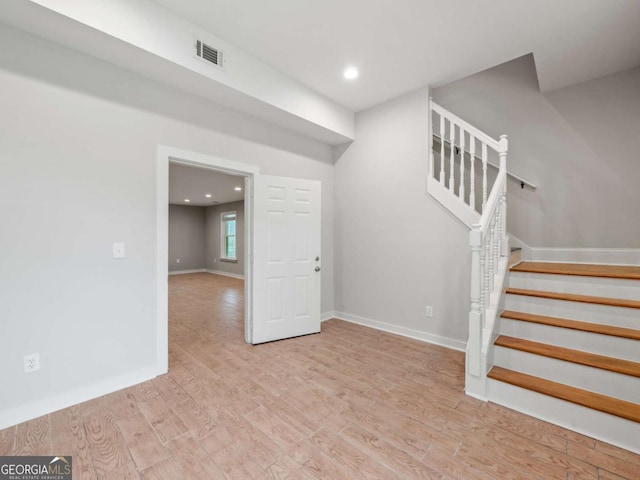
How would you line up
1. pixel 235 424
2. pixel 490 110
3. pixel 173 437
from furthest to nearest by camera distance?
pixel 490 110, pixel 235 424, pixel 173 437

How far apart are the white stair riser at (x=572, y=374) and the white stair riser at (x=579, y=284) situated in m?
0.76

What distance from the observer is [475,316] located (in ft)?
7.17

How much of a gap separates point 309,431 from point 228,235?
8.93m

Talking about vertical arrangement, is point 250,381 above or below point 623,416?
below

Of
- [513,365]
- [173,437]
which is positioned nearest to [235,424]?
[173,437]

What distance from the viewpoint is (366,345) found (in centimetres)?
329

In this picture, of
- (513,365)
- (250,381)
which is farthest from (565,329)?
(250,381)

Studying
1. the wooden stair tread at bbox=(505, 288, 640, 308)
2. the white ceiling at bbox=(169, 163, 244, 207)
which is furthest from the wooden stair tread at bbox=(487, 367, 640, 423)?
the white ceiling at bbox=(169, 163, 244, 207)

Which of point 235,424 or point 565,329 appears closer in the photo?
point 235,424

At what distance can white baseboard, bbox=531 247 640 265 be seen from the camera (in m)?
3.01

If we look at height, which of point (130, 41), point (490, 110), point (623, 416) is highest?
point (490, 110)

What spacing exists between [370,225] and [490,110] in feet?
7.31

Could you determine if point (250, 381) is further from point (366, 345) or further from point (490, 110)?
point (490, 110)

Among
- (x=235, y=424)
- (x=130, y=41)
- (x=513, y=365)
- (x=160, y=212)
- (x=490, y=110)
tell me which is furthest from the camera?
(x=490, y=110)
